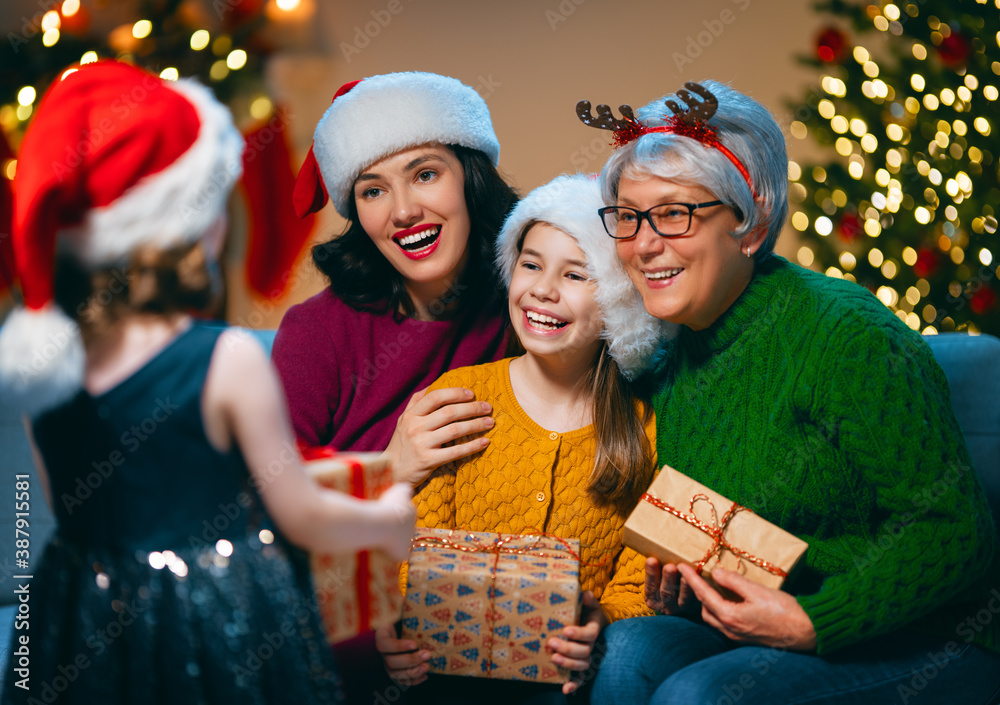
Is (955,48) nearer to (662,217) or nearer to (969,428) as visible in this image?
(969,428)

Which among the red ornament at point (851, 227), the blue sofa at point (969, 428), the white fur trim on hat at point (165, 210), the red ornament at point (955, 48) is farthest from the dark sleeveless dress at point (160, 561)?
the red ornament at point (955, 48)

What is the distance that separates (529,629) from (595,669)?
0.19 metres

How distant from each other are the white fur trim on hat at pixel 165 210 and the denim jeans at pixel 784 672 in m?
1.01

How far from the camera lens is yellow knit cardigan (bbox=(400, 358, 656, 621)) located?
1.53 meters

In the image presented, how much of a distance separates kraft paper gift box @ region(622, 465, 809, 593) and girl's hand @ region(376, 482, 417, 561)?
0.48 m

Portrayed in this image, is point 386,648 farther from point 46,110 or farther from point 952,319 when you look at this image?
point 952,319

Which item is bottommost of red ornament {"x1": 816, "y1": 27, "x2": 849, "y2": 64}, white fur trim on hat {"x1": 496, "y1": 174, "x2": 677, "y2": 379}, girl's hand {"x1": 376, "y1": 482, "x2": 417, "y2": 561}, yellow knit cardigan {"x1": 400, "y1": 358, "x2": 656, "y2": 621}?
yellow knit cardigan {"x1": 400, "y1": 358, "x2": 656, "y2": 621}

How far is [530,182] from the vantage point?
3.70m

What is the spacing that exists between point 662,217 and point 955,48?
8.76 ft

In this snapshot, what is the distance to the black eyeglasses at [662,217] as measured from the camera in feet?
4.53

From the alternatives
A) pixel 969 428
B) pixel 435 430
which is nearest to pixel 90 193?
pixel 435 430

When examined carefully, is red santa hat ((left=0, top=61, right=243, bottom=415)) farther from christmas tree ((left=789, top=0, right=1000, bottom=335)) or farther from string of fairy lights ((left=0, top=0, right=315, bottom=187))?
christmas tree ((left=789, top=0, right=1000, bottom=335))

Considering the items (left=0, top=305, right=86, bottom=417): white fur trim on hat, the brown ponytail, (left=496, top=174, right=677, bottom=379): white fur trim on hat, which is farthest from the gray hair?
(left=0, top=305, right=86, bottom=417): white fur trim on hat

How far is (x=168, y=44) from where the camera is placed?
1.99 metres
